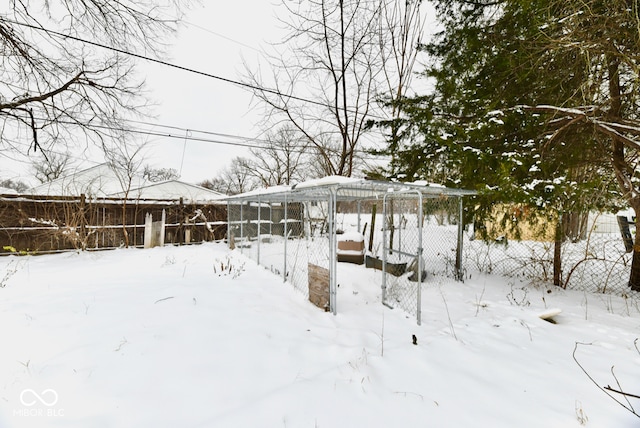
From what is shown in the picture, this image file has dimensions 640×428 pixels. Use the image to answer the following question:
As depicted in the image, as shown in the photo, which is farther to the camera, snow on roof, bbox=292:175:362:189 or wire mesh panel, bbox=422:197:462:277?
wire mesh panel, bbox=422:197:462:277

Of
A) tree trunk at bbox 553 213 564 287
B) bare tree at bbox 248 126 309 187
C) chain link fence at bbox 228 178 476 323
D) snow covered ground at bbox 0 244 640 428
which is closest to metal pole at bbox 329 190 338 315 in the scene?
chain link fence at bbox 228 178 476 323

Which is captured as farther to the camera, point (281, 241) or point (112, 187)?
point (112, 187)

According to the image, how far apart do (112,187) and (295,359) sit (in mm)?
15378

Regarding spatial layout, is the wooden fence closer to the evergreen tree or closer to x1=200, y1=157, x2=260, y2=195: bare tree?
the evergreen tree

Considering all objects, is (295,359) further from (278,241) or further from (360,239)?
(278,241)

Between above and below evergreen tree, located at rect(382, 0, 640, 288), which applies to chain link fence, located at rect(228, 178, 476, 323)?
below

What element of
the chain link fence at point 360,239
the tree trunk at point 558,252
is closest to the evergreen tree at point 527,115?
the tree trunk at point 558,252

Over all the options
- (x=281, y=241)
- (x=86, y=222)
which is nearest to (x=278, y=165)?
(x=281, y=241)

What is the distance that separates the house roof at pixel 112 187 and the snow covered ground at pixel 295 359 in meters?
6.56

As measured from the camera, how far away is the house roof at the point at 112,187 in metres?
9.98

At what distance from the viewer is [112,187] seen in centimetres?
1348

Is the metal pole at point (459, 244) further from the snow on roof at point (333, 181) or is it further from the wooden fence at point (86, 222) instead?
the wooden fence at point (86, 222)

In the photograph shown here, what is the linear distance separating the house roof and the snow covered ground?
656 centimetres

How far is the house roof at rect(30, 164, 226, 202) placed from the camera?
9.98 metres
